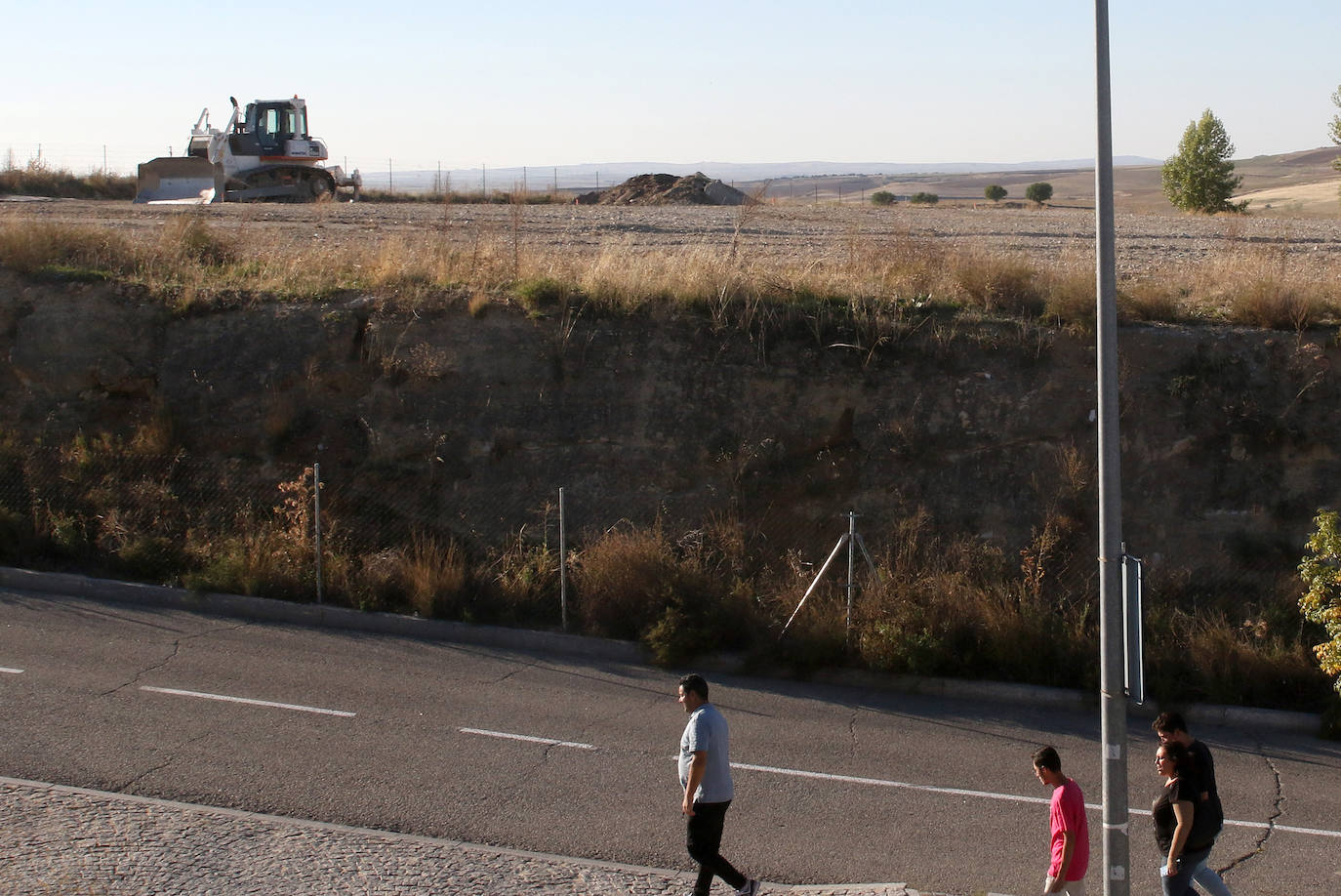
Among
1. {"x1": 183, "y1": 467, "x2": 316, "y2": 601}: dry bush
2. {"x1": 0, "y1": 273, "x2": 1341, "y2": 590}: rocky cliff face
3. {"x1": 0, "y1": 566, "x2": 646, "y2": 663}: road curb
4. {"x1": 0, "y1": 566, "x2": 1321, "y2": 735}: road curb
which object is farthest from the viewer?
{"x1": 0, "y1": 273, "x2": 1341, "y2": 590}: rocky cliff face

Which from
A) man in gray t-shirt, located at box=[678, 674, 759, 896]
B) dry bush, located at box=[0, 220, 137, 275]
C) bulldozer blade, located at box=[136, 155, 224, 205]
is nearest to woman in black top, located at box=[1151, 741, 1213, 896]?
man in gray t-shirt, located at box=[678, 674, 759, 896]

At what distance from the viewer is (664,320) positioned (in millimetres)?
16281

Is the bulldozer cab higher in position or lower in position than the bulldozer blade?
higher

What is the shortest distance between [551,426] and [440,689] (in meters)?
5.07

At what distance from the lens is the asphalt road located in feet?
26.7

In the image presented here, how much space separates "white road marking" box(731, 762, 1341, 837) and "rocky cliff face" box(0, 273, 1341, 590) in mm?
4688

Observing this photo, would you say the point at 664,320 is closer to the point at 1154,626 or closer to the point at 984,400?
the point at 984,400

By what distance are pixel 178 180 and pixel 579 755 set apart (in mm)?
29772

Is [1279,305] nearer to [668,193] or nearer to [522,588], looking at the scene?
[522,588]

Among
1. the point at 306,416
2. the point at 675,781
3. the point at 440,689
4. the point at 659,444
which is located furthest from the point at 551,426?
the point at 675,781

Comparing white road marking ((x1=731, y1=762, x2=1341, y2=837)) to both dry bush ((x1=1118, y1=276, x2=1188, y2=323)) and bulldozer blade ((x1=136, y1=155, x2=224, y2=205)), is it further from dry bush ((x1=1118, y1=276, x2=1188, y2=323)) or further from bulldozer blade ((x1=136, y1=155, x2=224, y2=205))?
bulldozer blade ((x1=136, y1=155, x2=224, y2=205))

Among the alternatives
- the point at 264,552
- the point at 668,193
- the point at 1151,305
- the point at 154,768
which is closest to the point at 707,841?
the point at 154,768

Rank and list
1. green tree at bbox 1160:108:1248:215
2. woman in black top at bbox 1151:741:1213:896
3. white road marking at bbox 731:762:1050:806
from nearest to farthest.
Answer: woman in black top at bbox 1151:741:1213:896 < white road marking at bbox 731:762:1050:806 < green tree at bbox 1160:108:1248:215

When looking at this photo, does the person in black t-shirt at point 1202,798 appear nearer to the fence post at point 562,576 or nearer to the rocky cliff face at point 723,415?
the rocky cliff face at point 723,415
